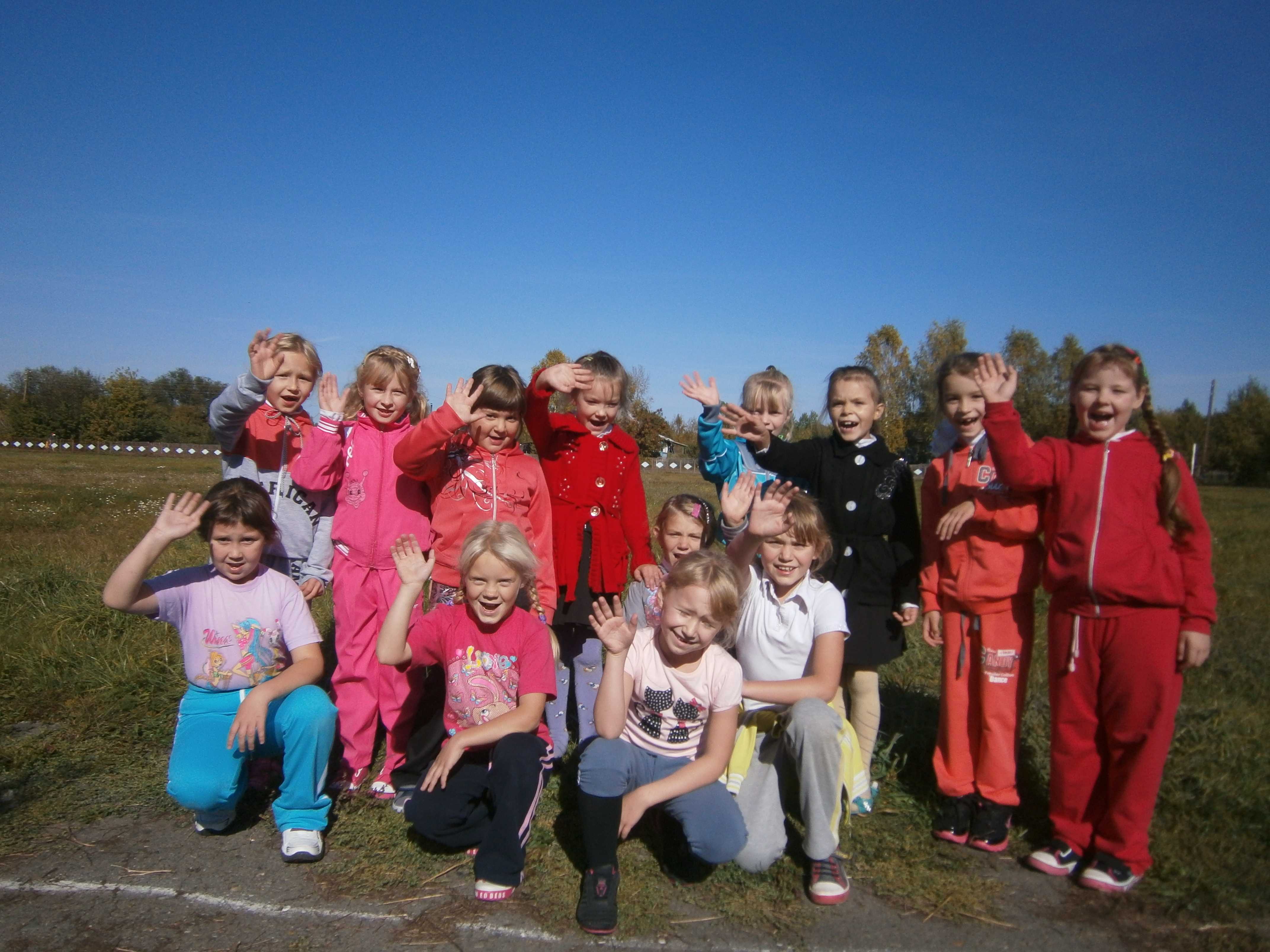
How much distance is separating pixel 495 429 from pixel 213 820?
6.52ft

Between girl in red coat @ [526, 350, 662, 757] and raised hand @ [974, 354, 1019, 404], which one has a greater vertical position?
raised hand @ [974, 354, 1019, 404]

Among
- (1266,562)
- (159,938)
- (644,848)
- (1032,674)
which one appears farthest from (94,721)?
(1266,562)

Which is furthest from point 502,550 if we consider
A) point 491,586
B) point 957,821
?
point 957,821

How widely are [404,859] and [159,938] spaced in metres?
0.84

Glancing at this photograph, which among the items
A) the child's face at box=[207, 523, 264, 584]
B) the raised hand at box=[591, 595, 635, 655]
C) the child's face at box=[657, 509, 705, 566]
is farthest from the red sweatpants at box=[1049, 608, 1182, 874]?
the child's face at box=[207, 523, 264, 584]

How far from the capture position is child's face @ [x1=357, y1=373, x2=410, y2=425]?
3.91 m

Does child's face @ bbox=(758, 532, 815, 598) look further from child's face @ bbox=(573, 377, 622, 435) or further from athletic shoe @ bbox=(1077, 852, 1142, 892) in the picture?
athletic shoe @ bbox=(1077, 852, 1142, 892)

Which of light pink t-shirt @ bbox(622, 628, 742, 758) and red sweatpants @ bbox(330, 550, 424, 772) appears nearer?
light pink t-shirt @ bbox(622, 628, 742, 758)

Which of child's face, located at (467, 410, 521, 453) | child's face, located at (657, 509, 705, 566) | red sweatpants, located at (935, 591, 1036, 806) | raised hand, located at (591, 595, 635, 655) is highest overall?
child's face, located at (467, 410, 521, 453)

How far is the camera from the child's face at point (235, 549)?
11.3 feet

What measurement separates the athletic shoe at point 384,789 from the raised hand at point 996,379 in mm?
2967

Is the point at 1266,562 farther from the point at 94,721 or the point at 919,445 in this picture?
the point at 919,445

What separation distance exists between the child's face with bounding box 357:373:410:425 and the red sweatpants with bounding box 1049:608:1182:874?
116 inches

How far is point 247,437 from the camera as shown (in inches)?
162
